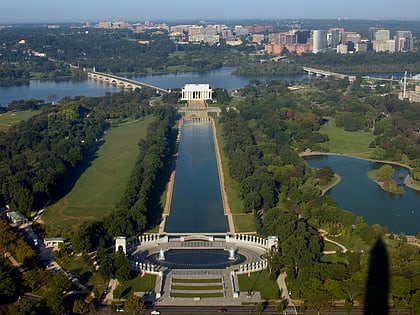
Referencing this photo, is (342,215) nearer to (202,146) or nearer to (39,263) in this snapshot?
(39,263)

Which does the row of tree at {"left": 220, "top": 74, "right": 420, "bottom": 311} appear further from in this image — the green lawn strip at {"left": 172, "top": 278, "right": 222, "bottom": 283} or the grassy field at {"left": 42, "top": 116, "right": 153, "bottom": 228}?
the grassy field at {"left": 42, "top": 116, "right": 153, "bottom": 228}

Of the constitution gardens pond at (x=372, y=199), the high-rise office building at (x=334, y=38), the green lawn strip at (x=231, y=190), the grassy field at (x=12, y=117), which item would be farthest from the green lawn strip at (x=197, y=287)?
the high-rise office building at (x=334, y=38)

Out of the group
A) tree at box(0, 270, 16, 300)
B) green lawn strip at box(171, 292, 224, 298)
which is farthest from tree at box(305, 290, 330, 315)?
tree at box(0, 270, 16, 300)

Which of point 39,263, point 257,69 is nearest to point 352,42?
point 257,69

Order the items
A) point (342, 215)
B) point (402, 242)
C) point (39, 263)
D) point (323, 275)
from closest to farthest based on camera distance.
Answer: point (323, 275)
point (39, 263)
point (402, 242)
point (342, 215)

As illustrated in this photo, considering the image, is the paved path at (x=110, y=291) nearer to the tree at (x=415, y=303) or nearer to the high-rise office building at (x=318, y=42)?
the tree at (x=415, y=303)

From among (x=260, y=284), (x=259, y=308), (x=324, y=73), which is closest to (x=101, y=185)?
(x=260, y=284)
